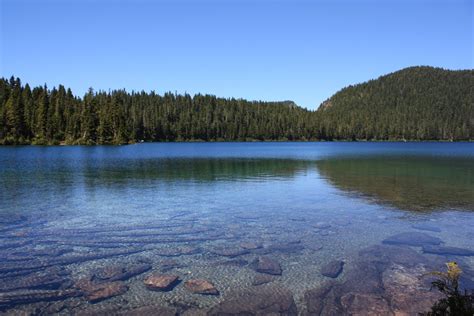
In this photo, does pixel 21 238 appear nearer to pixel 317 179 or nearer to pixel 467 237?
pixel 467 237

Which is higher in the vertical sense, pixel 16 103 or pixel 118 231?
pixel 16 103

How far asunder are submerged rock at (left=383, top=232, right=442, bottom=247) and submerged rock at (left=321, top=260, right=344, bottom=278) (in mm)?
3883

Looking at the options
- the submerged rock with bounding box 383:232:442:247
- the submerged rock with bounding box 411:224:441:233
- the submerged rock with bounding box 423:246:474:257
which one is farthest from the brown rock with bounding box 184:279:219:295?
the submerged rock with bounding box 411:224:441:233

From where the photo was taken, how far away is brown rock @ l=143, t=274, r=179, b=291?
11.2 m

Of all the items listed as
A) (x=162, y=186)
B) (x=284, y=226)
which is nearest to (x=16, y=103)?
(x=162, y=186)

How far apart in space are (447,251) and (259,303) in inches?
359

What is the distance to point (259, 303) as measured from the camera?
10266 millimetres

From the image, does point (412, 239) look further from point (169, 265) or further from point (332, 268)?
point (169, 265)

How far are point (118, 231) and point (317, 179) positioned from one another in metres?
27.4

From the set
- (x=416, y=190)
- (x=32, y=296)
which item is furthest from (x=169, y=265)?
(x=416, y=190)

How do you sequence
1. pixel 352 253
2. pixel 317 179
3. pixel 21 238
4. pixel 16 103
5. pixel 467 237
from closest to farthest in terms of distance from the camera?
pixel 352 253
pixel 21 238
pixel 467 237
pixel 317 179
pixel 16 103

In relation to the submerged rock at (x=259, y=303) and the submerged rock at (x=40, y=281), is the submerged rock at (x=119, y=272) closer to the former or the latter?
the submerged rock at (x=40, y=281)

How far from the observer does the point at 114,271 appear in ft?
40.7

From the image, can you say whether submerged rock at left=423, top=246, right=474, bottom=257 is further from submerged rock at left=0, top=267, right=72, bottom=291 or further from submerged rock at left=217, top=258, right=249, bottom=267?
submerged rock at left=0, top=267, right=72, bottom=291
